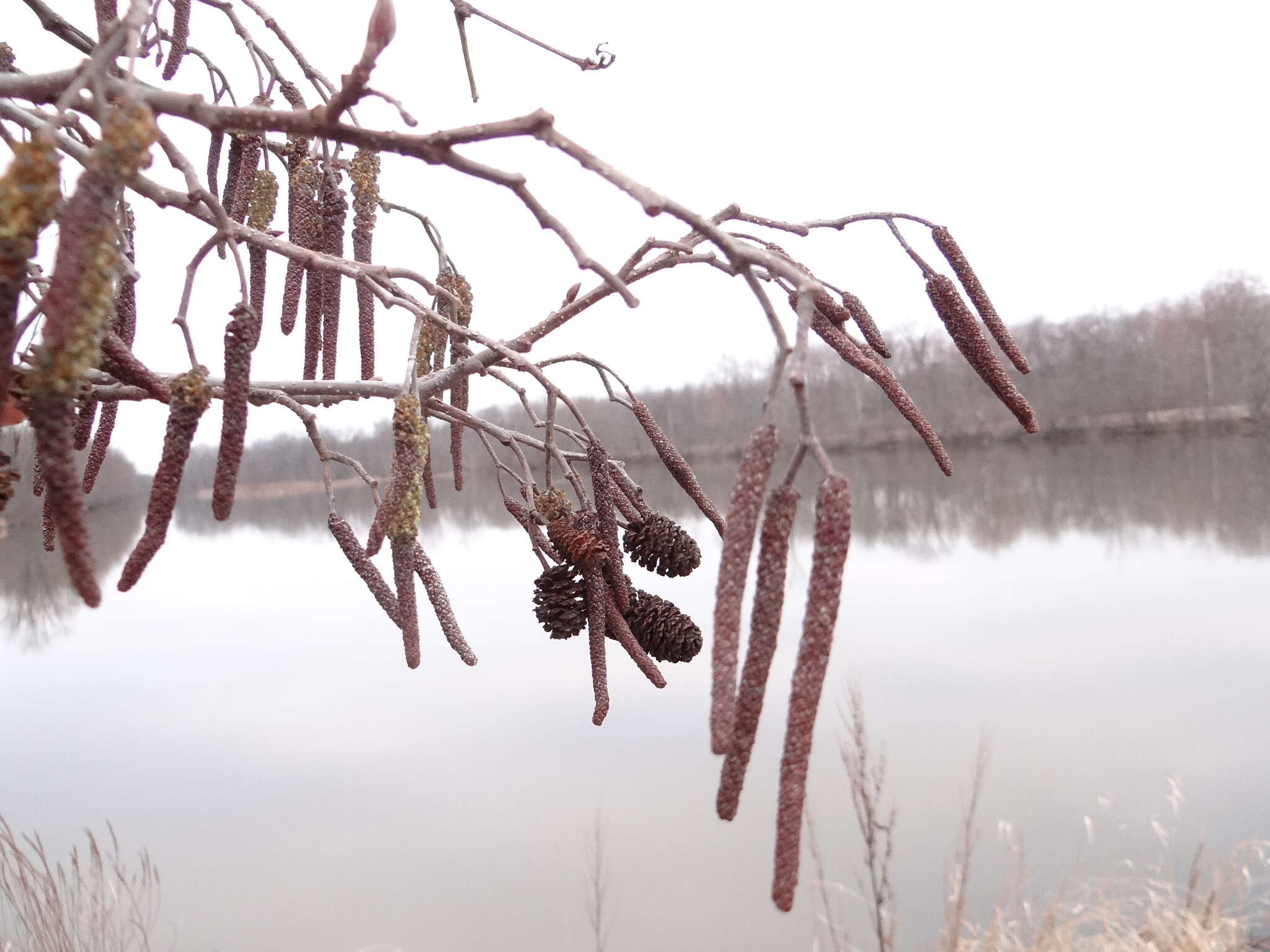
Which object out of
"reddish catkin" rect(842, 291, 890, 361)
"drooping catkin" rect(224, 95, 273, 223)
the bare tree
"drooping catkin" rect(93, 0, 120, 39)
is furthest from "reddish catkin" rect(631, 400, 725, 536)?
"drooping catkin" rect(93, 0, 120, 39)

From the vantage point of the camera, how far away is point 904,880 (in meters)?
6.19

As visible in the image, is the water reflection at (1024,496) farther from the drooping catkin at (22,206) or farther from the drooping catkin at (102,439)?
the drooping catkin at (22,206)

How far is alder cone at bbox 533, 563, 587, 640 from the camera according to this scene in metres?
0.84

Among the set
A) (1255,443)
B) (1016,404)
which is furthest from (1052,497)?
(1016,404)

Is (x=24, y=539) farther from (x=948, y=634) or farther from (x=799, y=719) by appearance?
(x=799, y=719)

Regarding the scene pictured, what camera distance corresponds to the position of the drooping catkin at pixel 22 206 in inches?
12.7

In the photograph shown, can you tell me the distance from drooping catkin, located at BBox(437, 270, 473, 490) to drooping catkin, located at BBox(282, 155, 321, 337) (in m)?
0.16

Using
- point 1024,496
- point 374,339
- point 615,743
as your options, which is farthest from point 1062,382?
point 374,339

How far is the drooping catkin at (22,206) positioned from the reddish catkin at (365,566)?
0.46 m

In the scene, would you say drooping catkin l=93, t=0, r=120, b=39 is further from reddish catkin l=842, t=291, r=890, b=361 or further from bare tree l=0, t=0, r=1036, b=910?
reddish catkin l=842, t=291, r=890, b=361

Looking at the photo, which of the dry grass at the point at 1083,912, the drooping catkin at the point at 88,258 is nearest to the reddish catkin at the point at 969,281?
the drooping catkin at the point at 88,258

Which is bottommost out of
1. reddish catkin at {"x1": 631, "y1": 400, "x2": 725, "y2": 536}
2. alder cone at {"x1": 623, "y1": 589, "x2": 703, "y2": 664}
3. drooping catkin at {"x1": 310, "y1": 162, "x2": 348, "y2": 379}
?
alder cone at {"x1": 623, "y1": 589, "x2": 703, "y2": 664}

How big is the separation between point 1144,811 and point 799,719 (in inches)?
324

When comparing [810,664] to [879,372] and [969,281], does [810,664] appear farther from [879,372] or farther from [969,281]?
[969,281]
